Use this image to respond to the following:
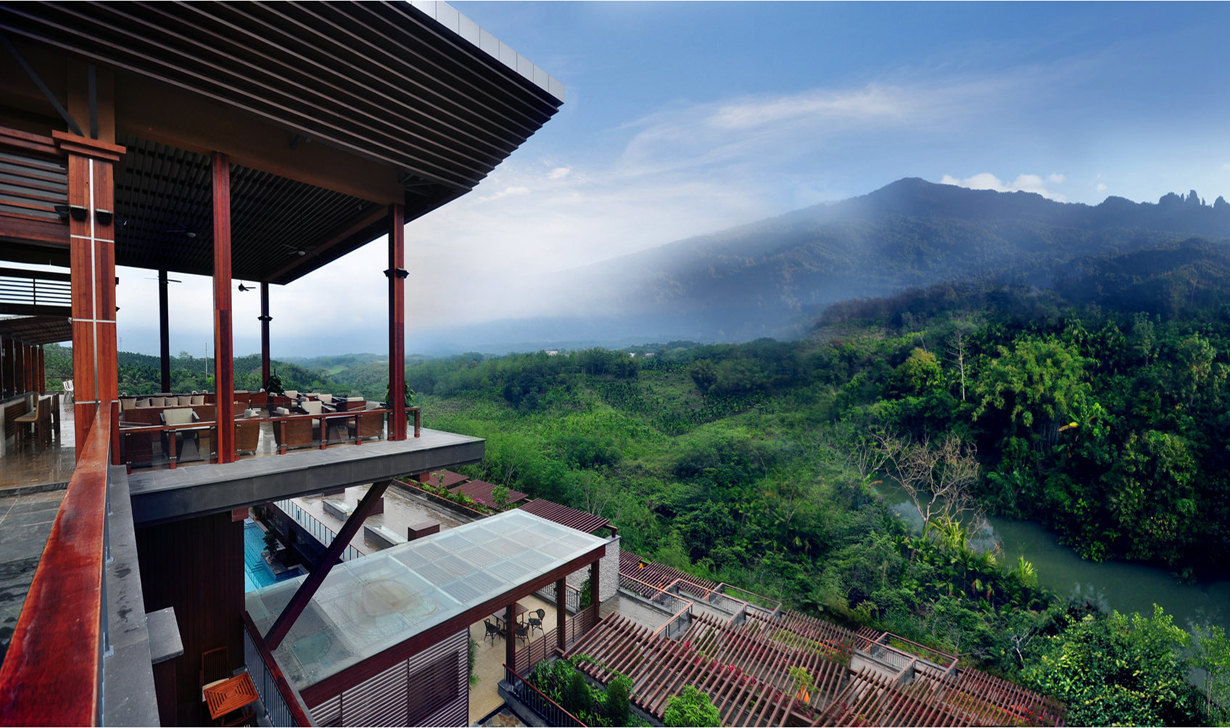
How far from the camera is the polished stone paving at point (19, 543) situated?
1589mm

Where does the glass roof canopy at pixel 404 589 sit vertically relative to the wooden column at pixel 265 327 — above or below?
below

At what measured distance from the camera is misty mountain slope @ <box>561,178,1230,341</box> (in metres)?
56.2

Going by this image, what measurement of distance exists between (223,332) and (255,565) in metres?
10.6

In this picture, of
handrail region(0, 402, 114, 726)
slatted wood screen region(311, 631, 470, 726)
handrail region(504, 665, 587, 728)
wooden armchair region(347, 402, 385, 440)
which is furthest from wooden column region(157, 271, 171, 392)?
handrail region(0, 402, 114, 726)

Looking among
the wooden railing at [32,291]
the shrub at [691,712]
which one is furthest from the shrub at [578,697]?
the wooden railing at [32,291]

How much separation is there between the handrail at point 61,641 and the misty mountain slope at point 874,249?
186 feet

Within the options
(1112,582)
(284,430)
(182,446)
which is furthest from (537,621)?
(1112,582)

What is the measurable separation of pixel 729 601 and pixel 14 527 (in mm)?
12942

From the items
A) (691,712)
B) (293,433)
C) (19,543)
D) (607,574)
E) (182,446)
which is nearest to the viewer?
(19,543)

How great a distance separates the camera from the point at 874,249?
7688cm

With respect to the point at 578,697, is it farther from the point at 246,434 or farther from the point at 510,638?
the point at 246,434

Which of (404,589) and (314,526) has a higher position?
(404,589)

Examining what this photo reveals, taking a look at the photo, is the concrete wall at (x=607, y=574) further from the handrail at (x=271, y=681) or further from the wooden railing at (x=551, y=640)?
the handrail at (x=271, y=681)

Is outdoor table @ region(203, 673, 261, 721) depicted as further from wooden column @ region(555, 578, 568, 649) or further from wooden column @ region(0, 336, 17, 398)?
wooden column @ region(0, 336, 17, 398)
